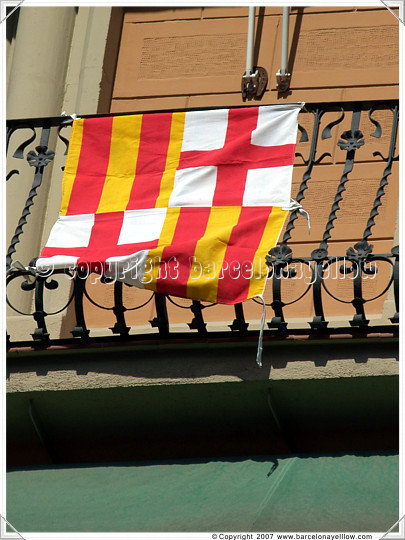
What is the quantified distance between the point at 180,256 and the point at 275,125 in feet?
3.37

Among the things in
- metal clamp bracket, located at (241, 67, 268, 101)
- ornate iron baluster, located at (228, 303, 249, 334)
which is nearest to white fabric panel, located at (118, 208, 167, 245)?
ornate iron baluster, located at (228, 303, 249, 334)

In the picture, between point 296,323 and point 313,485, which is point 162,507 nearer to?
point 313,485

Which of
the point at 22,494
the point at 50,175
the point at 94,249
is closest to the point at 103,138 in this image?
the point at 94,249

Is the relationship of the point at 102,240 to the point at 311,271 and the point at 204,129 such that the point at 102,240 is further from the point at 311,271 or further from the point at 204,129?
the point at 311,271

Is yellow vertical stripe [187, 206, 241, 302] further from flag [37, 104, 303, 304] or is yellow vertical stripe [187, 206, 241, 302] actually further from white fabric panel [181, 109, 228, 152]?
white fabric panel [181, 109, 228, 152]

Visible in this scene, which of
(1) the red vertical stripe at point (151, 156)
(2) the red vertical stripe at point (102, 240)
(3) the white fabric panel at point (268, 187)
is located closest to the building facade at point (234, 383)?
(3) the white fabric panel at point (268, 187)

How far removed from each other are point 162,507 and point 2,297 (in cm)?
166

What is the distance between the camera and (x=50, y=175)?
25.9 feet

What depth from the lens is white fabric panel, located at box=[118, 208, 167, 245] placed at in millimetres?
6074

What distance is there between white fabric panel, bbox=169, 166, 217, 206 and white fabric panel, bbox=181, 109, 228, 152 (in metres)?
0.17

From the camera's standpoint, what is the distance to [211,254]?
5891 millimetres

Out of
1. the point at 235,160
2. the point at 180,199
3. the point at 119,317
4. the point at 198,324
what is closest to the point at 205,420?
the point at 198,324

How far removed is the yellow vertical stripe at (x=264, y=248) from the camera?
18.9 ft

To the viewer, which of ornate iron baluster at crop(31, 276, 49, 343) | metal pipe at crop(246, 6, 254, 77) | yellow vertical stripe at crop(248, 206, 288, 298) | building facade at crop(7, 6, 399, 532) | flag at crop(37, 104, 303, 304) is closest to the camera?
building facade at crop(7, 6, 399, 532)
